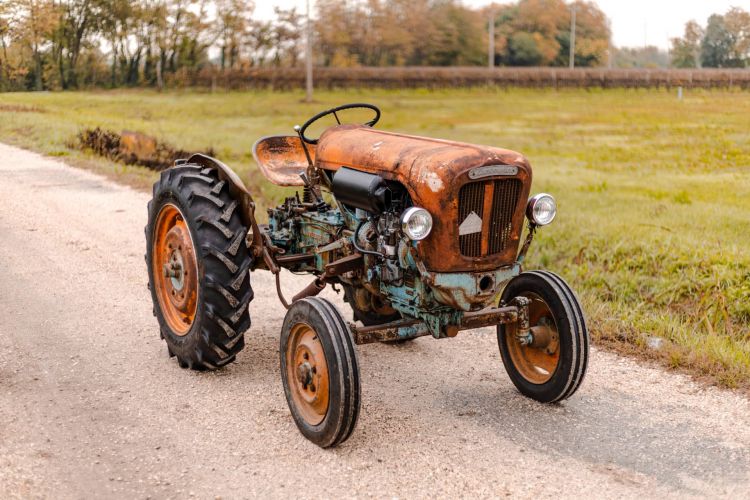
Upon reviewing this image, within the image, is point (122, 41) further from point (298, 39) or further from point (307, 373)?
point (307, 373)

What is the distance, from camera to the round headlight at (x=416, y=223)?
154 inches

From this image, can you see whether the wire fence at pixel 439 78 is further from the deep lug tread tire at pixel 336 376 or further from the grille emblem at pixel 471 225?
the deep lug tread tire at pixel 336 376

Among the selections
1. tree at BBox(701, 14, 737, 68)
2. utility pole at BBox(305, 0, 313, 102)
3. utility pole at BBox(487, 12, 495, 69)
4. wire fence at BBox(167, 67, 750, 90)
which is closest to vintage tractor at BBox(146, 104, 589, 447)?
tree at BBox(701, 14, 737, 68)

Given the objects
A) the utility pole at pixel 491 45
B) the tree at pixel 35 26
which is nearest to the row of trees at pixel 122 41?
the tree at pixel 35 26

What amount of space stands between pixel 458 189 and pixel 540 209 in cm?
61

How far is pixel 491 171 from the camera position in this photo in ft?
13.3

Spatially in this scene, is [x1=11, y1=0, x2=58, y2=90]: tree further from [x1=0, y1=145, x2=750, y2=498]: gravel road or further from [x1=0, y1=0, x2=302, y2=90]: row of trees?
[x1=0, y1=145, x2=750, y2=498]: gravel road

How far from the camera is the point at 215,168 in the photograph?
16.9ft

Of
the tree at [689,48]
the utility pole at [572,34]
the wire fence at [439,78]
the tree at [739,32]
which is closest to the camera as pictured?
the tree at [739,32]

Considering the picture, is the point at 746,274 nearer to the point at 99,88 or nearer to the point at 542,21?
the point at 99,88

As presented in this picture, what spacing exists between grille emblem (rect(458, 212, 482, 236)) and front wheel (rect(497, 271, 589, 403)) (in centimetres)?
64

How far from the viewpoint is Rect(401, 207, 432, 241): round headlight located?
3908mm

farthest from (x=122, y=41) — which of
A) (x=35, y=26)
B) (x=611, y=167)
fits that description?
(x=611, y=167)

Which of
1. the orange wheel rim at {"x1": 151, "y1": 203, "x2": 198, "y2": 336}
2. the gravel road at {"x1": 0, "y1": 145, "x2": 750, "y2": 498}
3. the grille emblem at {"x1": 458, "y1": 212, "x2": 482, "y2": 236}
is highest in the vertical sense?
the grille emblem at {"x1": 458, "y1": 212, "x2": 482, "y2": 236}
